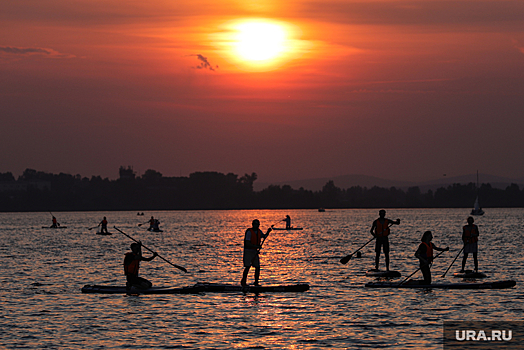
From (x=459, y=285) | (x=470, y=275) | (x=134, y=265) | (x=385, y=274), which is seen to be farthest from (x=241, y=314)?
(x=470, y=275)

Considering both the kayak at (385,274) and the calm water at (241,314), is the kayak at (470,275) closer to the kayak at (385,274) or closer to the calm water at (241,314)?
the calm water at (241,314)

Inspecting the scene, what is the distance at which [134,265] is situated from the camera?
27.1 metres

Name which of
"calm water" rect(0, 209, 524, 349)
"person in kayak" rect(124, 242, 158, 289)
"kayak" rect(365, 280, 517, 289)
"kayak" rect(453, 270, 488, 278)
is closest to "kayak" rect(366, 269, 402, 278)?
"calm water" rect(0, 209, 524, 349)

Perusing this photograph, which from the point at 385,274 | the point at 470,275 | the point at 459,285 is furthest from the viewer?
the point at 385,274

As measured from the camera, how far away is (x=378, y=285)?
1171 inches

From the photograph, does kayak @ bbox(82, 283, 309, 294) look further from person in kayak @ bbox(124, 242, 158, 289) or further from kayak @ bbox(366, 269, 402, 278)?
kayak @ bbox(366, 269, 402, 278)

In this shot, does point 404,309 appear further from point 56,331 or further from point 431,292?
point 56,331

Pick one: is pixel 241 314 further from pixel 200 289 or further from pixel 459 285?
pixel 459 285

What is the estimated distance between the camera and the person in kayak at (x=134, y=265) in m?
26.8

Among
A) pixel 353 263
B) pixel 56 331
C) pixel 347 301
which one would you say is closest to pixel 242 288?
pixel 347 301

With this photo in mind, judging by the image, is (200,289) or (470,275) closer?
(200,289)

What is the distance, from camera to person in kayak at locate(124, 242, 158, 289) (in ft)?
88.1

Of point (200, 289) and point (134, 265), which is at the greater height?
point (134, 265)

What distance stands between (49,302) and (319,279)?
13.7 metres
